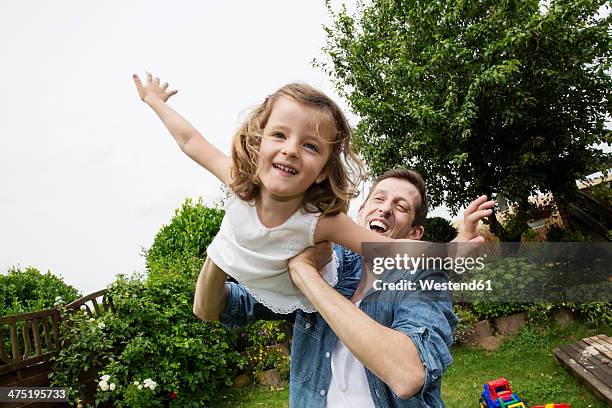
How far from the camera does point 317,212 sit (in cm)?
173

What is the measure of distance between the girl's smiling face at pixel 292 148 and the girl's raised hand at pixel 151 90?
685 millimetres

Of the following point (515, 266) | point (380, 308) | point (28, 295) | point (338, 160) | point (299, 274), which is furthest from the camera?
point (515, 266)

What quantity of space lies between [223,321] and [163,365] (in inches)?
175

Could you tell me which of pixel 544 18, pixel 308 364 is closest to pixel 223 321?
pixel 308 364

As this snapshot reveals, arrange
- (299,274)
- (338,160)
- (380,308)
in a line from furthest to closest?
(338,160) → (380,308) → (299,274)

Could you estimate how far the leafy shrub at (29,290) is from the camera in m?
6.64

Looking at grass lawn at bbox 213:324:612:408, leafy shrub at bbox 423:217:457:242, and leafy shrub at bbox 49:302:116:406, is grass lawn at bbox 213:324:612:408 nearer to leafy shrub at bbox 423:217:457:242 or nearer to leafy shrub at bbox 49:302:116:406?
leafy shrub at bbox 49:302:116:406

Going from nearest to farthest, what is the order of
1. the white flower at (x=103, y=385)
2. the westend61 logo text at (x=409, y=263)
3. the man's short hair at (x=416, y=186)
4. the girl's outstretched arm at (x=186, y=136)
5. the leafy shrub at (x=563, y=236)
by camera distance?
the westend61 logo text at (x=409, y=263), the girl's outstretched arm at (x=186, y=136), the man's short hair at (x=416, y=186), the white flower at (x=103, y=385), the leafy shrub at (x=563, y=236)

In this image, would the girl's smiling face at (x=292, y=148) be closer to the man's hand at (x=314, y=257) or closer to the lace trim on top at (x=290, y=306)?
the man's hand at (x=314, y=257)

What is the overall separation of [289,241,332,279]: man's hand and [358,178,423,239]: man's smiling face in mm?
316

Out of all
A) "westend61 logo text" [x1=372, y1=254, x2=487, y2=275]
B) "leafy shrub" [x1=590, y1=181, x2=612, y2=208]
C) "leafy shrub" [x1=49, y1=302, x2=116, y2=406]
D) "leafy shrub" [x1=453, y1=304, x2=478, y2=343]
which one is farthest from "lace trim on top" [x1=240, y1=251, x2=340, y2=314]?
"leafy shrub" [x1=590, y1=181, x2=612, y2=208]

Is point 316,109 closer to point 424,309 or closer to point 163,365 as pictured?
point 424,309

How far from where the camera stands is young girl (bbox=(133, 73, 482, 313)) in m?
1.65

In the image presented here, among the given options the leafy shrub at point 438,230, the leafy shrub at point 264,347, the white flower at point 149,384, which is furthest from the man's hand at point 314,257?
the leafy shrub at point 438,230
